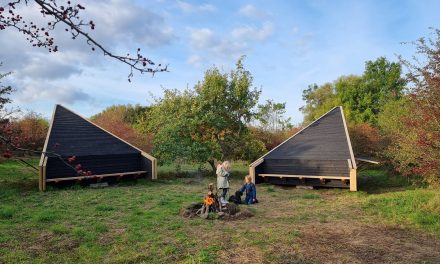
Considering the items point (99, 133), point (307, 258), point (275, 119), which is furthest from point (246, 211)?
point (275, 119)

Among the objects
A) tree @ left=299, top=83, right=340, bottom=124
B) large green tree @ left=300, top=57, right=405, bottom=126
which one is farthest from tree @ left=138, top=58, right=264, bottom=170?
tree @ left=299, top=83, right=340, bottom=124

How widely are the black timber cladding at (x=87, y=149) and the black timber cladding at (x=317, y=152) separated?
5.50m

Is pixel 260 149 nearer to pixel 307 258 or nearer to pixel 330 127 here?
pixel 330 127

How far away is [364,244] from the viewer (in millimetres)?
6691

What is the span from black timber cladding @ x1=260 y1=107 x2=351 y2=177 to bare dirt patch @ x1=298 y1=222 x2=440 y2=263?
6.62m

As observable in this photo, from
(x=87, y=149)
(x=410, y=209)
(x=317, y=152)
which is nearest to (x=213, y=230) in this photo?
(x=410, y=209)

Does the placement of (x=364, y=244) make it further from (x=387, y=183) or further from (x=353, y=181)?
(x=387, y=183)

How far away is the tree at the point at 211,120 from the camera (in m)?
18.9

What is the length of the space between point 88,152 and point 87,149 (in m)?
0.20

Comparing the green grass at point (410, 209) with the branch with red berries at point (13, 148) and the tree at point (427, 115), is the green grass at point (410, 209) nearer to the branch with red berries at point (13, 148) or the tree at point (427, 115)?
the tree at point (427, 115)

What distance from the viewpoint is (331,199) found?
479 inches

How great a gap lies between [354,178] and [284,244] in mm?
8083

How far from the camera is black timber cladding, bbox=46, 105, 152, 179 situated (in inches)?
587

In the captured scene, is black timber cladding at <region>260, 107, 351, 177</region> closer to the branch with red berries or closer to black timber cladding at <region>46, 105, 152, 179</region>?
black timber cladding at <region>46, 105, 152, 179</region>
